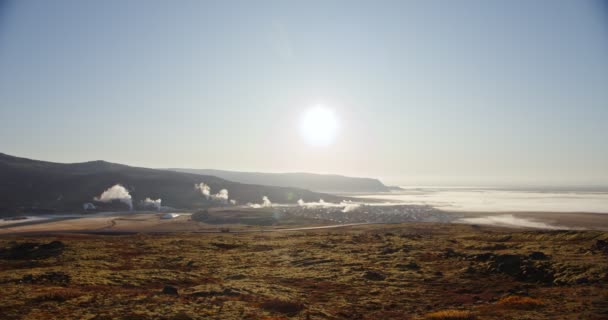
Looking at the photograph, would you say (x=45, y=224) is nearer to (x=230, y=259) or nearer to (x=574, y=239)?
(x=230, y=259)

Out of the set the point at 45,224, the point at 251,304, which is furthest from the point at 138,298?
the point at 45,224

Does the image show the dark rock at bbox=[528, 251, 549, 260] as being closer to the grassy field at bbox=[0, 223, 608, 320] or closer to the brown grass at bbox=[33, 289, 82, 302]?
the grassy field at bbox=[0, 223, 608, 320]

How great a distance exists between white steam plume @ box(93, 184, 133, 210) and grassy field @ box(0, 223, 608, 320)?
11913 centimetres

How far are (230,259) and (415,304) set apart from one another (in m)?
29.9

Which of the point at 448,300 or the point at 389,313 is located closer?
the point at 389,313

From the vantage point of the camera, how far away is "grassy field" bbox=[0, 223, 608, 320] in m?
25.2

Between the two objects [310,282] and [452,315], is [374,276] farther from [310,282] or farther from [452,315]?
[452,315]

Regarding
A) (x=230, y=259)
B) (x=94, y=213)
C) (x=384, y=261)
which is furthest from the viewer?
(x=94, y=213)

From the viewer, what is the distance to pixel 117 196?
17625 cm

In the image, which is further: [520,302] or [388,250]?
[388,250]

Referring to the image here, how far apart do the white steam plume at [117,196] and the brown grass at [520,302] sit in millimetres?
172502

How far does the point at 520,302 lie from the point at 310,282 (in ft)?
60.9

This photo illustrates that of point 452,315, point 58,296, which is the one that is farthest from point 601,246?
point 58,296

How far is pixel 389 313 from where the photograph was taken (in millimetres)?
26234
